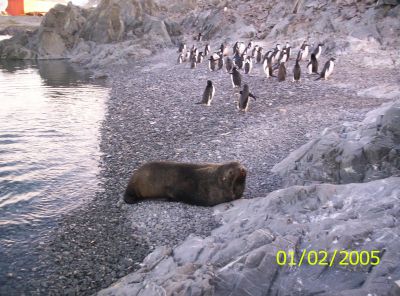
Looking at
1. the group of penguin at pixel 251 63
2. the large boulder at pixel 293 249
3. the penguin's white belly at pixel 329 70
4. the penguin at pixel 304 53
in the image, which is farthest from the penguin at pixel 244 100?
the penguin at pixel 304 53

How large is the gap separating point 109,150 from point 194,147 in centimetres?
274

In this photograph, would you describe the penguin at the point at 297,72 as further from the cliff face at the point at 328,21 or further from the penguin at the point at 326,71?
the cliff face at the point at 328,21

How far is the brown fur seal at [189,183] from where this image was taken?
285 inches

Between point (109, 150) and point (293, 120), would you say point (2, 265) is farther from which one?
point (293, 120)

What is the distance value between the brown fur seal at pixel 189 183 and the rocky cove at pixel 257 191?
0.28 m

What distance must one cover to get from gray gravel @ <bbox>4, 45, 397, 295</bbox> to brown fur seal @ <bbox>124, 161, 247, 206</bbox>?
223 mm

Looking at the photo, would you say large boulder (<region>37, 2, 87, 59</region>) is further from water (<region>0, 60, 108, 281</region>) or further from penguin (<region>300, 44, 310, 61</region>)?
penguin (<region>300, 44, 310, 61</region>)

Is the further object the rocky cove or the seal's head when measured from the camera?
the seal's head

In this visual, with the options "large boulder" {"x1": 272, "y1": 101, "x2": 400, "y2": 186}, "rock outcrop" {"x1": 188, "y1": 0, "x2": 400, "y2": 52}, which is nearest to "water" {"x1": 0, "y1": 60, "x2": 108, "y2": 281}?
"large boulder" {"x1": 272, "y1": 101, "x2": 400, "y2": 186}

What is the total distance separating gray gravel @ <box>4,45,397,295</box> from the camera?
5930mm

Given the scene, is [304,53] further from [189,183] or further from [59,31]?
[59,31]

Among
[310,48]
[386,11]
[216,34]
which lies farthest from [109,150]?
[216,34]
